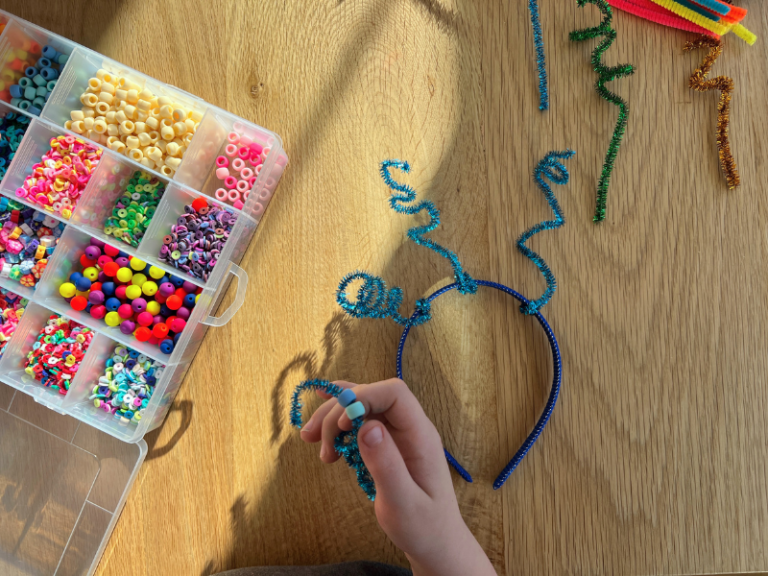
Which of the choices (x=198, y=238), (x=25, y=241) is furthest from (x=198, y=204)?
(x=25, y=241)

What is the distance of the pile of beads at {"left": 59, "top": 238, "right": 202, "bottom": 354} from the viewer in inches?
31.3

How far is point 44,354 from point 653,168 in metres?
1.02

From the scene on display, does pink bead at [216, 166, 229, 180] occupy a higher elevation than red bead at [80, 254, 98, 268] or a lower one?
higher

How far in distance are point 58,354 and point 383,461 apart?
1.97 ft

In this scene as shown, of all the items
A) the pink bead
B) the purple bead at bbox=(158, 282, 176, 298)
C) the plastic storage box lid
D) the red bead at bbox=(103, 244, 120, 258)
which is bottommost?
the plastic storage box lid

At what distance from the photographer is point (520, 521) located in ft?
2.55

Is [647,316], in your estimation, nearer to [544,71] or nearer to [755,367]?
[755,367]

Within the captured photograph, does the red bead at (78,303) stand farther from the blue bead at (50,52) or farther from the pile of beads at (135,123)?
the blue bead at (50,52)

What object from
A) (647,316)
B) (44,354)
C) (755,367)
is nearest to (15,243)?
(44,354)

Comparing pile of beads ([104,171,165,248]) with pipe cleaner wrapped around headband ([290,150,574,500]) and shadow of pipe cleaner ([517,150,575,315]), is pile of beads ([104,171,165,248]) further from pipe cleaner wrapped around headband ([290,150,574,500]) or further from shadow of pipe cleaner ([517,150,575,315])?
shadow of pipe cleaner ([517,150,575,315])

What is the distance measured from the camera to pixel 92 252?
0.81 m

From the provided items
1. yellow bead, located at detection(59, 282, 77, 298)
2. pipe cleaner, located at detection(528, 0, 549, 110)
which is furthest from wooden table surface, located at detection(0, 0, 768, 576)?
yellow bead, located at detection(59, 282, 77, 298)

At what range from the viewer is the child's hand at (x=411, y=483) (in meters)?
0.52

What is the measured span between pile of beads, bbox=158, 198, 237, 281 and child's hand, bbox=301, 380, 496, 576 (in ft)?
1.11
